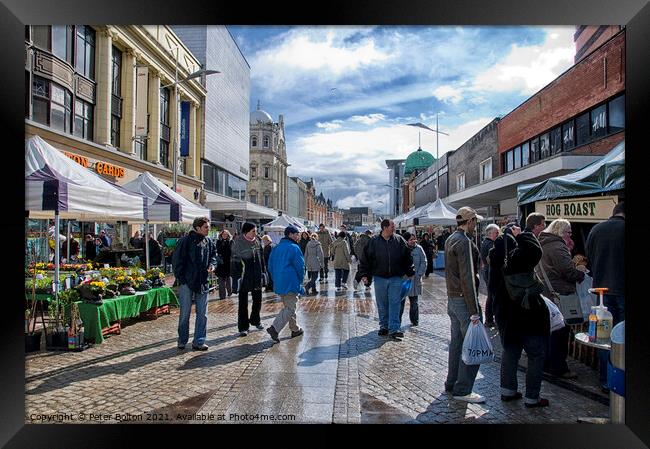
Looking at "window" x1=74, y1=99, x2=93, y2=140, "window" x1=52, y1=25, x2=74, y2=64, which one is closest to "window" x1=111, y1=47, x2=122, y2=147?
"window" x1=74, y1=99, x2=93, y2=140

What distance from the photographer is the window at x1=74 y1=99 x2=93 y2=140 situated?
783 inches

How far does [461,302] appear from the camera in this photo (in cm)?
486

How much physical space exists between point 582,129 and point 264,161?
52674mm

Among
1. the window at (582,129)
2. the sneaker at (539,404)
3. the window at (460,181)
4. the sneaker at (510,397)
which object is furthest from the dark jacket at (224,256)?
the window at (460,181)

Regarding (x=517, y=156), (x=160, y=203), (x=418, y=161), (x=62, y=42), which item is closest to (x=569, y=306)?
(x=160, y=203)

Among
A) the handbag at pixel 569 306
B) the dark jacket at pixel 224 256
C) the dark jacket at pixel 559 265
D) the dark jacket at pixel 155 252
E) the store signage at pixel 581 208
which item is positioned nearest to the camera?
the dark jacket at pixel 559 265

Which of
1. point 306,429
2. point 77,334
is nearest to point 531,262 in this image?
point 306,429

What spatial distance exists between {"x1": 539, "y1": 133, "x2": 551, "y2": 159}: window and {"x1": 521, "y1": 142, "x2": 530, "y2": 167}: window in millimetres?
1433

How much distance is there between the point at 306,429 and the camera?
4129mm

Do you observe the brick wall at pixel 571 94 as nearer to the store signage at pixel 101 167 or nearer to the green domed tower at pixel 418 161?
the store signage at pixel 101 167

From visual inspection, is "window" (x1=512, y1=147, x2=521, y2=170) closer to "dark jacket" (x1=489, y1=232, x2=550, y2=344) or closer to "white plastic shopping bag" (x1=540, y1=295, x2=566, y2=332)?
"white plastic shopping bag" (x1=540, y1=295, x2=566, y2=332)

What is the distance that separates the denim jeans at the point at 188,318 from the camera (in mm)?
6695

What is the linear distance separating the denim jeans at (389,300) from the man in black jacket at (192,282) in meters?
2.76

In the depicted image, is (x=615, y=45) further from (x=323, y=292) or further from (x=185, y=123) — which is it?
(x=185, y=123)
